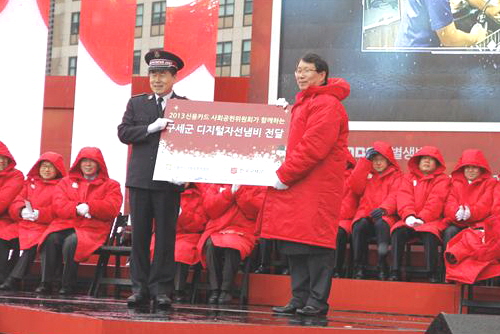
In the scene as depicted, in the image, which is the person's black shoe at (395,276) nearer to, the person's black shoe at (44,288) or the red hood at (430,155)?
the red hood at (430,155)

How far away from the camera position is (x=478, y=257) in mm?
6555

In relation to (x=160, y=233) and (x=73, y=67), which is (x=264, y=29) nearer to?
(x=160, y=233)

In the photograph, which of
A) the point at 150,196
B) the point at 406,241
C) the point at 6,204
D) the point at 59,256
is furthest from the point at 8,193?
the point at 406,241

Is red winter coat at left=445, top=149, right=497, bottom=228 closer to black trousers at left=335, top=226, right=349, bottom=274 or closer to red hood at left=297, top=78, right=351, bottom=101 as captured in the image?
black trousers at left=335, top=226, right=349, bottom=274

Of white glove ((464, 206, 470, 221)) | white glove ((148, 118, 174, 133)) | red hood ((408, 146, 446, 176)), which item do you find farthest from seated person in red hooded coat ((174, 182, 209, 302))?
white glove ((464, 206, 470, 221))

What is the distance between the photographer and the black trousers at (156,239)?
5832 millimetres

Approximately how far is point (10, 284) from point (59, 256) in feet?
1.55

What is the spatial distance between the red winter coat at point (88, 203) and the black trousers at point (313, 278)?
7.91ft

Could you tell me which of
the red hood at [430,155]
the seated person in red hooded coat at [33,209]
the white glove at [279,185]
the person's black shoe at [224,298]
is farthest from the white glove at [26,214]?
the red hood at [430,155]

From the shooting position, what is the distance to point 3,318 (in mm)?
5781

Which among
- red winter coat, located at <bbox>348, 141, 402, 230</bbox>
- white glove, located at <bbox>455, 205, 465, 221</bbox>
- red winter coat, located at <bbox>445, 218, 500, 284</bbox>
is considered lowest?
red winter coat, located at <bbox>445, 218, 500, 284</bbox>

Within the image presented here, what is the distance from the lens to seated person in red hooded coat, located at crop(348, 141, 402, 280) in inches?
287

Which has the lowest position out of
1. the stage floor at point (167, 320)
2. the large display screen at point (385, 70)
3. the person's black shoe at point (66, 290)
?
the stage floor at point (167, 320)

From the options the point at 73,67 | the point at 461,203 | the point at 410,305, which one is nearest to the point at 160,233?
the point at 410,305
